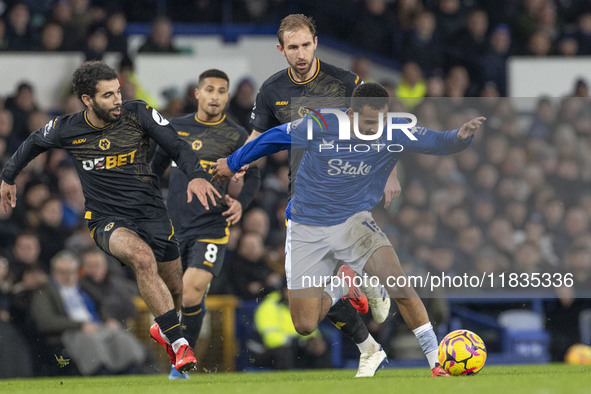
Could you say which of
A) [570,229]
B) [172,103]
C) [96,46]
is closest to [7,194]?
[570,229]

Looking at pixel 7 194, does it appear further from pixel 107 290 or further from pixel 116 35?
pixel 116 35

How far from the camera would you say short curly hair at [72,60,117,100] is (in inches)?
311

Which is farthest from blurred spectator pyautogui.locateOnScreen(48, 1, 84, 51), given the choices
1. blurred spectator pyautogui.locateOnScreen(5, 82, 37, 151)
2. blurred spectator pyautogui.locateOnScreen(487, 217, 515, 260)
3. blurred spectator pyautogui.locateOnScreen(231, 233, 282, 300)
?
blurred spectator pyautogui.locateOnScreen(487, 217, 515, 260)

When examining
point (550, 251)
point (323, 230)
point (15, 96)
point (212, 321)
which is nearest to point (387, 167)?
point (323, 230)

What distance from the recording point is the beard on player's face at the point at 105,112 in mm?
7924

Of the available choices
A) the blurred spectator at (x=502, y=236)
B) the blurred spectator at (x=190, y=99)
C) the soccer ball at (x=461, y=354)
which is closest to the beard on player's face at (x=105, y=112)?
the soccer ball at (x=461, y=354)

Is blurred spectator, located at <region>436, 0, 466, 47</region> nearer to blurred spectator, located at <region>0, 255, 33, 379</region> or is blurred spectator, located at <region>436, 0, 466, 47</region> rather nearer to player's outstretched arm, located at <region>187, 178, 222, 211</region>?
blurred spectator, located at <region>0, 255, 33, 379</region>

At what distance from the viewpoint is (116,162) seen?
26.3 ft

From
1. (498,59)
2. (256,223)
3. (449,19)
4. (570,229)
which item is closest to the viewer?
(570,229)

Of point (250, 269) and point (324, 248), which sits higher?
point (324, 248)

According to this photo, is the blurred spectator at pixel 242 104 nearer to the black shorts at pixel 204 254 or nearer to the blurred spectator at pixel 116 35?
the blurred spectator at pixel 116 35

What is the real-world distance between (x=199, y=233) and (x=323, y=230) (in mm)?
1509

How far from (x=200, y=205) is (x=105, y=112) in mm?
1463

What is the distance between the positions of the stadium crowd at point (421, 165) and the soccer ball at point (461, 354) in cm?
86
